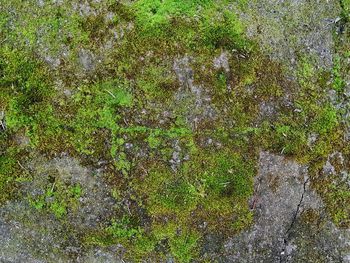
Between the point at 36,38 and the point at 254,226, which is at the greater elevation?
the point at 36,38

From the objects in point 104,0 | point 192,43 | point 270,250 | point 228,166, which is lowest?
point 270,250

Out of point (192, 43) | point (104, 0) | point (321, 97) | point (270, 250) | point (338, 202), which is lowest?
point (270, 250)

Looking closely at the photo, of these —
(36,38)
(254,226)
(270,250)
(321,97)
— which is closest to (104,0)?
(36,38)

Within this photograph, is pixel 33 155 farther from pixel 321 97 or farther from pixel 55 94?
pixel 321 97

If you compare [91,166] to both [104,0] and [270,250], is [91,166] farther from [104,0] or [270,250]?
[270,250]

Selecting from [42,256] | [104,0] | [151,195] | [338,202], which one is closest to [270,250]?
[338,202]

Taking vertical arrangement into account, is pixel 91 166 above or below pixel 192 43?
below
